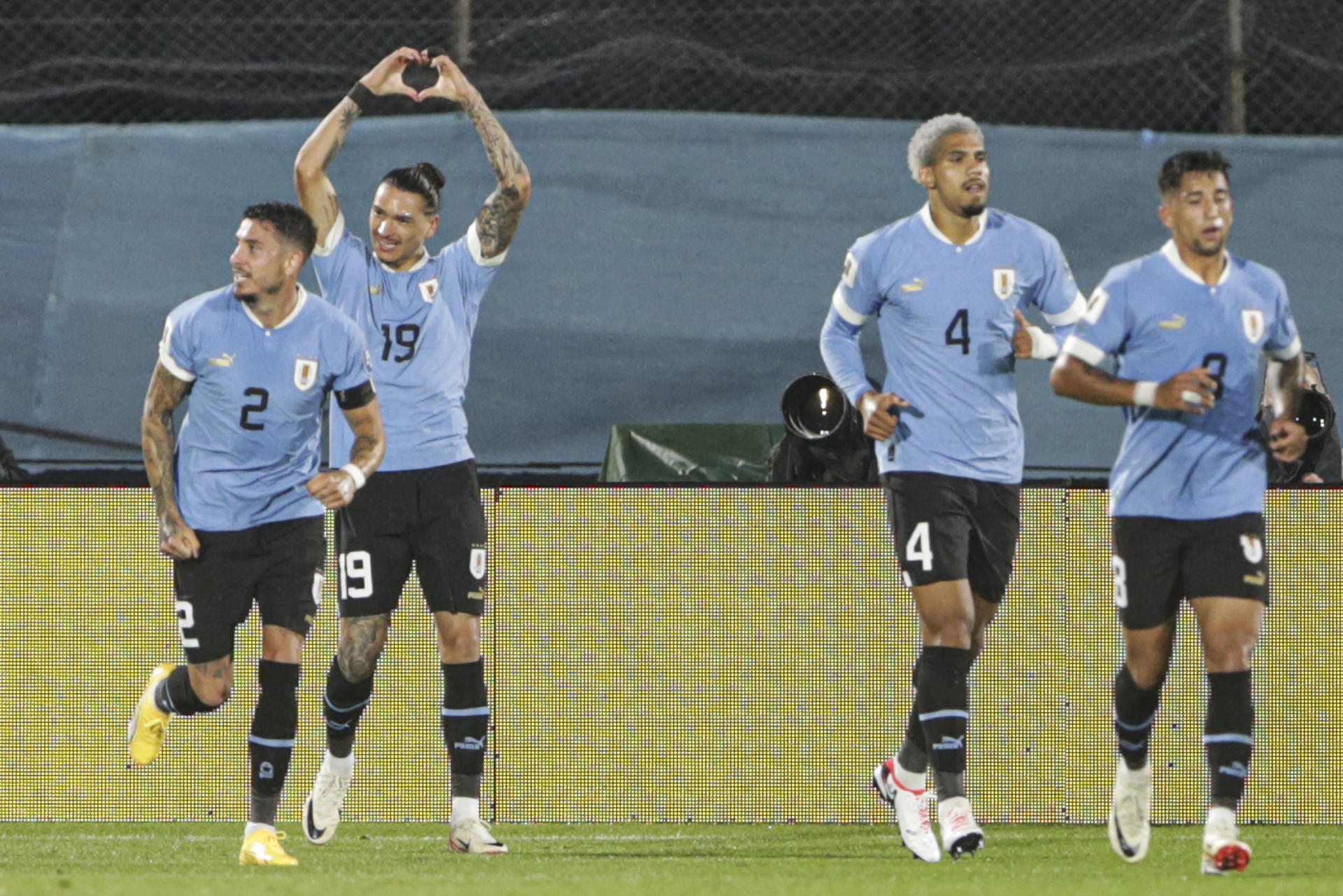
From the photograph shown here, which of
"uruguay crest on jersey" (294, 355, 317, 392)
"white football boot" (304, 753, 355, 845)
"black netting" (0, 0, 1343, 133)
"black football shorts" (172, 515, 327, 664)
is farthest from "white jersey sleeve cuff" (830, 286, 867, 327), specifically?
"black netting" (0, 0, 1343, 133)

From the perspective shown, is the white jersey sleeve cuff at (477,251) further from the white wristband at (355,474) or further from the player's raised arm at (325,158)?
the white wristband at (355,474)

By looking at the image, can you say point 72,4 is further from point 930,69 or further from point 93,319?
point 930,69

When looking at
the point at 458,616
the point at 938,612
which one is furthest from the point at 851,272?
the point at 458,616

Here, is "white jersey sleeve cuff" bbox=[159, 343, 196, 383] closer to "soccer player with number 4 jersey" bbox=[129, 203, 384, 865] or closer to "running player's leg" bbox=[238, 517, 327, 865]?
"soccer player with number 4 jersey" bbox=[129, 203, 384, 865]

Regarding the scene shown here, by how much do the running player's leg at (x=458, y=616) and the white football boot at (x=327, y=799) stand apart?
488 mm

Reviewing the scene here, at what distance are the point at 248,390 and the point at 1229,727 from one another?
11.0ft

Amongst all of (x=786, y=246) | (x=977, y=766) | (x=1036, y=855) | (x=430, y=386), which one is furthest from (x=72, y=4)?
(x=1036, y=855)

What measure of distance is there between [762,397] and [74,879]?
573 centimetres

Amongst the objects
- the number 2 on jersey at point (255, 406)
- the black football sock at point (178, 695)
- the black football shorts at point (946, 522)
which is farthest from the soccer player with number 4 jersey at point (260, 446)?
the black football shorts at point (946, 522)

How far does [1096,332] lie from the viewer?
7.02 meters

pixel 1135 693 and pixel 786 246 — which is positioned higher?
pixel 786 246

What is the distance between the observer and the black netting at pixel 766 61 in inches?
480

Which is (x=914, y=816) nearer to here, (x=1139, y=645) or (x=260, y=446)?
(x=1139, y=645)

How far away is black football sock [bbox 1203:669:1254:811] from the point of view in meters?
6.75
